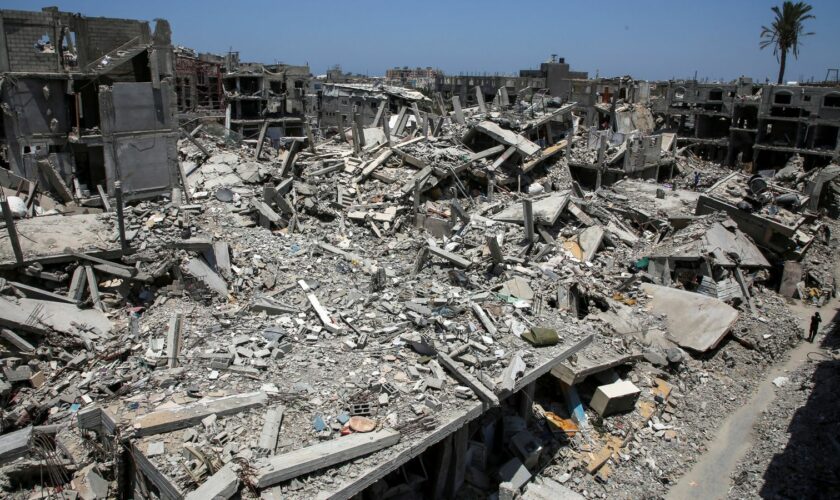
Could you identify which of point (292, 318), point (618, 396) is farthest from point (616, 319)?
point (292, 318)

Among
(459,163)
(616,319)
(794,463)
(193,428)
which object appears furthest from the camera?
(459,163)

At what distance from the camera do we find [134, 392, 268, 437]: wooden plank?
21.2 feet

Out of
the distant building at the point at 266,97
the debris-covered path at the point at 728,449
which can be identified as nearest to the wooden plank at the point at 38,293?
the debris-covered path at the point at 728,449

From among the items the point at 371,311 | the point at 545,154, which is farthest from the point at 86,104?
the point at 545,154

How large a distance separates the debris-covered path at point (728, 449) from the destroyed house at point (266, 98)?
34046 millimetres

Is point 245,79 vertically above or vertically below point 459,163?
above

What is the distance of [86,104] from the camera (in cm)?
1717

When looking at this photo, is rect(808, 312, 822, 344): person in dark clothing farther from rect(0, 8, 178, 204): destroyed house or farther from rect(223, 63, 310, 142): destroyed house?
rect(223, 63, 310, 142): destroyed house

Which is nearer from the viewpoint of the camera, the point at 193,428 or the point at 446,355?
the point at 193,428

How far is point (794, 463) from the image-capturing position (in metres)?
10.1

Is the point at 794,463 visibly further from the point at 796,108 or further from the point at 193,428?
the point at 796,108

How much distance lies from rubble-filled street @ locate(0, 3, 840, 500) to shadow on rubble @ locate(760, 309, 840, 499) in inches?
2.2

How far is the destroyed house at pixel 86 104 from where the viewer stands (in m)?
15.7

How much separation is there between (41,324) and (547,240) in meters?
11.8
